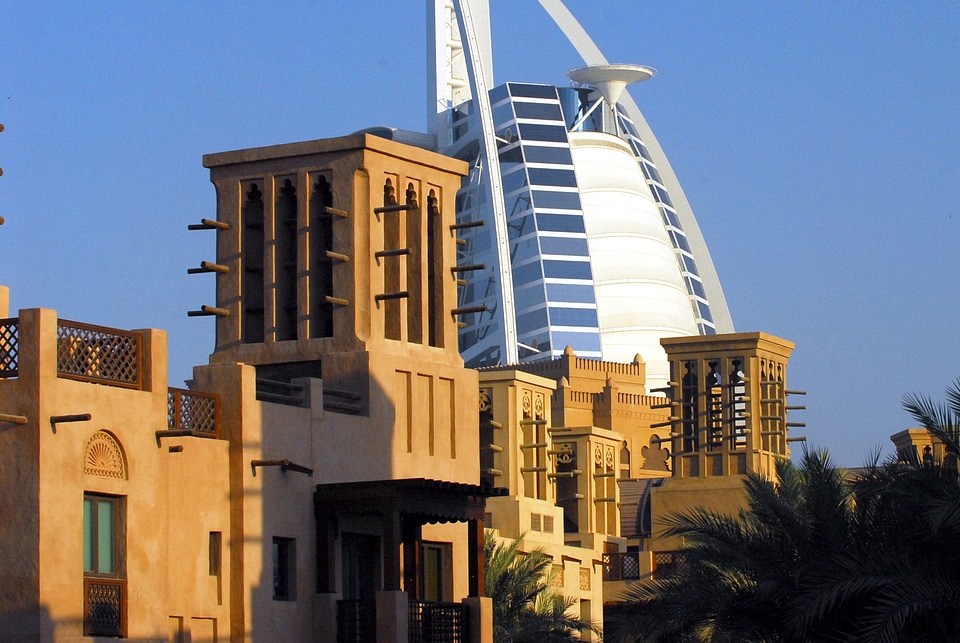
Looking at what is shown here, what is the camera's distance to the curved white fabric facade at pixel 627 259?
106 meters

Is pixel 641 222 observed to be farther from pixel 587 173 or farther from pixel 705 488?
pixel 705 488

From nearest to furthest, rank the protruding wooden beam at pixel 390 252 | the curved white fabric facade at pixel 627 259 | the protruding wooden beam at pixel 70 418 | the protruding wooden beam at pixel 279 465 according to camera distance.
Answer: the protruding wooden beam at pixel 70 418 → the protruding wooden beam at pixel 279 465 → the protruding wooden beam at pixel 390 252 → the curved white fabric facade at pixel 627 259

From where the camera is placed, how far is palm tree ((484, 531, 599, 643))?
1283 inches

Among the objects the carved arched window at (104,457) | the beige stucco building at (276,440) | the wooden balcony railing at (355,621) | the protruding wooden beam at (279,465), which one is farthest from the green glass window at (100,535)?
the wooden balcony railing at (355,621)

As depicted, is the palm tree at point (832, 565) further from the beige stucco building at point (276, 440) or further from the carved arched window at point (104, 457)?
the carved arched window at point (104, 457)

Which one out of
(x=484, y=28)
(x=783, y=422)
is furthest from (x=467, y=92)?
(x=783, y=422)

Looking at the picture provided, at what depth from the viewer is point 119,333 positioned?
875 inches

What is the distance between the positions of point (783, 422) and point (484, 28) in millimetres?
65470

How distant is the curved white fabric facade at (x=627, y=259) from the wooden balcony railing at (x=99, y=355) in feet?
266

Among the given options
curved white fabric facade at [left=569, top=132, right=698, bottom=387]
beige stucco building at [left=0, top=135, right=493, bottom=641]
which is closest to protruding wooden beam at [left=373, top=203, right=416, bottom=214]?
beige stucco building at [left=0, top=135, right=493, bottom=641]

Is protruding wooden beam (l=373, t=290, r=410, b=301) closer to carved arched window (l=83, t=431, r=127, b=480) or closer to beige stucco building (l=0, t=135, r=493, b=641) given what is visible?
beige stucco building (l=0, t=135, r=493, b=641)

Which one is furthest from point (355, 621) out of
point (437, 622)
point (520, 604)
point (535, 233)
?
point (535, 233)

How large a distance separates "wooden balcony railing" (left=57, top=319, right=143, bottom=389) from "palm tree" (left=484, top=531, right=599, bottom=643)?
11121mm

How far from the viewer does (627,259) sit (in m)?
109
